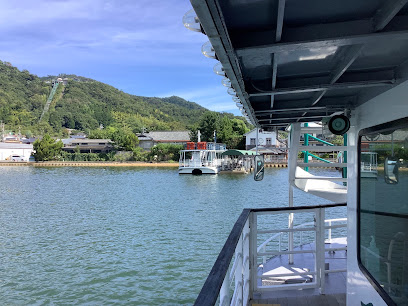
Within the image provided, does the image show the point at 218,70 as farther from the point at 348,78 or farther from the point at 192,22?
the point at 348,78

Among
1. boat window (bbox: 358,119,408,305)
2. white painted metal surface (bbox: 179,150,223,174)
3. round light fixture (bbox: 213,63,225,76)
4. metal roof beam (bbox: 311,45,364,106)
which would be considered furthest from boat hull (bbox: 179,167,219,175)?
round light fixture (bbox: 213,63,225,76)

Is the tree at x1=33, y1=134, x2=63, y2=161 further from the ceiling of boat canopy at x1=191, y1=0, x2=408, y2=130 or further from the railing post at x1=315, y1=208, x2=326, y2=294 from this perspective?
the ceiling of boat canopy at x1=191, y1=0, x2=408, y2=130

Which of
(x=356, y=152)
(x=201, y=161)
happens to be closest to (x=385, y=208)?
(x=356, y=152)

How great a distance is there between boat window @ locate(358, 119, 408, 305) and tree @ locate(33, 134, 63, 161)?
196ft

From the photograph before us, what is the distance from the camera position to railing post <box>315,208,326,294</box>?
371cm

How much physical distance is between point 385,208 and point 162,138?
6676 cm

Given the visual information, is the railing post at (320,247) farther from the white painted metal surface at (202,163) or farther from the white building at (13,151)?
the white building at (13,151)

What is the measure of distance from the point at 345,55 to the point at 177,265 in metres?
7.10

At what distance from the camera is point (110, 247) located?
9617 mm

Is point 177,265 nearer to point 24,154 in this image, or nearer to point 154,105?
point 24,154

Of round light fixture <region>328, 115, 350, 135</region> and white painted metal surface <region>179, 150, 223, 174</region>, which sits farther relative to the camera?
white painted metal surface <region>179, 150, 223, 174</region>

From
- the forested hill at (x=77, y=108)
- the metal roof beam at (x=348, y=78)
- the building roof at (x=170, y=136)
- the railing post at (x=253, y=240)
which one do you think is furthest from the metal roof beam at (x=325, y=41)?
the forested hill at (x=77, y=108)

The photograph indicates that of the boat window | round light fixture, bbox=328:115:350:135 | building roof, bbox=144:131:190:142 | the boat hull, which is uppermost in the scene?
building roof, bbox=144:131:190:142

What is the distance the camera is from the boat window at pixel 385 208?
5.82 feet
